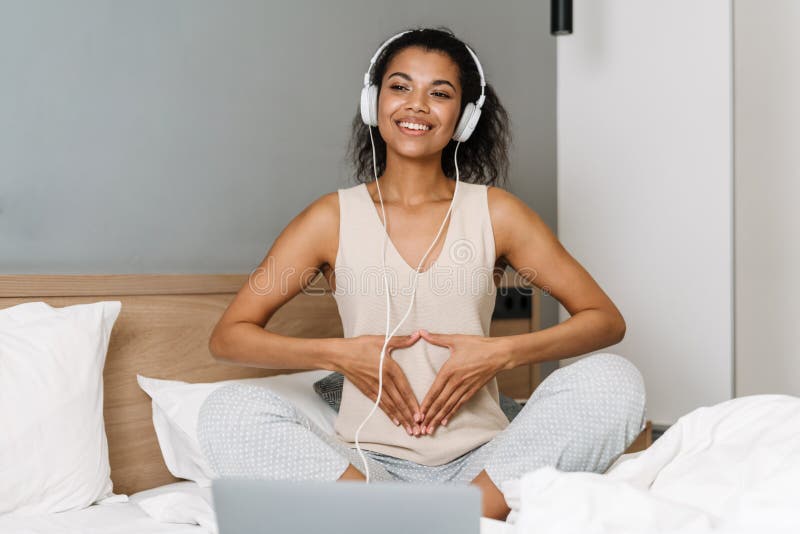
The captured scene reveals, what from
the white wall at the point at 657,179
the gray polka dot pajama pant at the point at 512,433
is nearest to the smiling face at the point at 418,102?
the gray polka dot pajama pant at the point at 512,433

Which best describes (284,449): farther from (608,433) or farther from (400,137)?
(400,137)

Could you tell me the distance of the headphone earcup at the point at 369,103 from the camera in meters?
1.51

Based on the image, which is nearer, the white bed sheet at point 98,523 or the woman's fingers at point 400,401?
the white bed sheet at point 98,523

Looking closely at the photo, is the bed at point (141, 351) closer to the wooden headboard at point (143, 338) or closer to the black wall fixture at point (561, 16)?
the wooden headboard at point (143, 338)

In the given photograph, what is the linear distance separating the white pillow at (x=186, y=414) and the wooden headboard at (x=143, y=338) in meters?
0.02

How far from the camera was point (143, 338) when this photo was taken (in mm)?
1487

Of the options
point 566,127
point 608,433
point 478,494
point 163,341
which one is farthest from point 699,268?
point 478,494

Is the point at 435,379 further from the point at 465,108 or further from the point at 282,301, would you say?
the point at 465,108

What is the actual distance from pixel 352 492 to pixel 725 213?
188 centimetres

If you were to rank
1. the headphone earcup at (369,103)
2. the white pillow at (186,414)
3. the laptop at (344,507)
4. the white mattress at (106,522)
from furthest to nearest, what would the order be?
1. the headphone earcup at (369,103)
2. the white pillow at (186,414)
3. the white mattress at (106,522)
4. the laptop at (344,507)

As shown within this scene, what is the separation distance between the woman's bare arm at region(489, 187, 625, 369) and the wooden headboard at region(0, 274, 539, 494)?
517mm

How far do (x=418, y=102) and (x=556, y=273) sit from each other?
0.38 metres

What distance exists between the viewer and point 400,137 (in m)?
1.50

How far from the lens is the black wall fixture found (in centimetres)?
220
